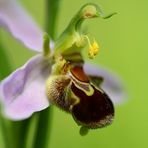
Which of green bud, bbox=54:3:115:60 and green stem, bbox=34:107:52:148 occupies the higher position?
green bud, bbox=54:3:115:60

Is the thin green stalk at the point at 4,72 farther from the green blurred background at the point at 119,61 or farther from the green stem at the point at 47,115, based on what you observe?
the green blurred background at the point at 119,61

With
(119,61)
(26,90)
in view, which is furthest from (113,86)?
(119,61)

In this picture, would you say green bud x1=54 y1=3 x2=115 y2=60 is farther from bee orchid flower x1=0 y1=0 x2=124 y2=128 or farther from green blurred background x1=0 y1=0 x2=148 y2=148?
green blurred background x1=0 y1=0 x2=148 y2=148

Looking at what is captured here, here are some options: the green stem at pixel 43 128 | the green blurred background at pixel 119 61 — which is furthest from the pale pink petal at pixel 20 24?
the green blurred background at pixel 119 61

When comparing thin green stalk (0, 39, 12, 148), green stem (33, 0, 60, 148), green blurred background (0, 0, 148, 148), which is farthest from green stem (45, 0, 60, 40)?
green blurred background (0, 0, 148, 148)

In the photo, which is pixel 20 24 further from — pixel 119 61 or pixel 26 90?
pixel 119 61

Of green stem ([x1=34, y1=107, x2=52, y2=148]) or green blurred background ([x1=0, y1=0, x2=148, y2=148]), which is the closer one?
green stem ([x1=34, y1=107, x2=52, y2=148])

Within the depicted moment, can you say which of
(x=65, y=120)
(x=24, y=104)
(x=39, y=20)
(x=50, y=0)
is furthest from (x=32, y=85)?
(x=39, y=20)

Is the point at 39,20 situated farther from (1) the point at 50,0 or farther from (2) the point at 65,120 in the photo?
(1) the point at 50,0
